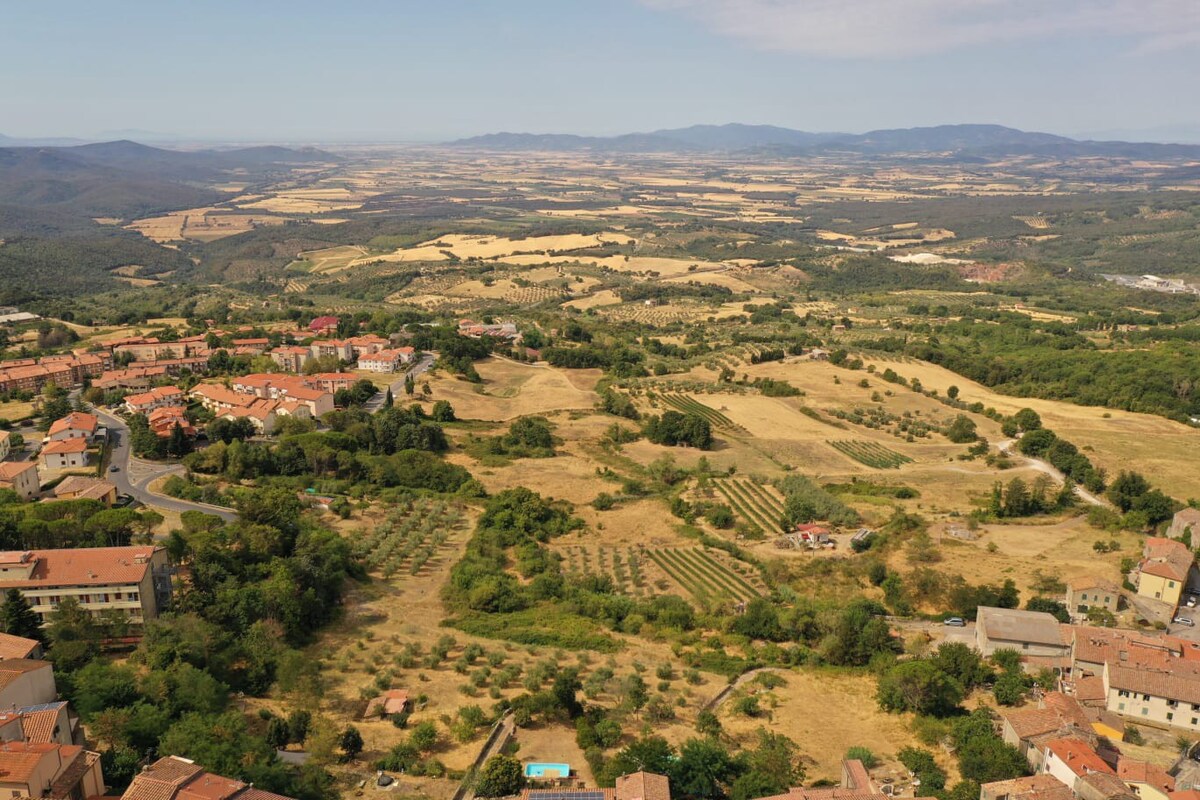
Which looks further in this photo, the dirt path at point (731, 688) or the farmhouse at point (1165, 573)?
the farmhouse at point (1165, 573)

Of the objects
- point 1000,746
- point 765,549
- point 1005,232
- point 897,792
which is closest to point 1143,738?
point 1000,746

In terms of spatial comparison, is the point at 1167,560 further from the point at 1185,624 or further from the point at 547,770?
the point at 547,770

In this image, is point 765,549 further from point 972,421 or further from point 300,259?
point 300,259

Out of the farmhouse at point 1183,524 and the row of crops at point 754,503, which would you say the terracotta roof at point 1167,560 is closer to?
the farmhouse at point 1183,524

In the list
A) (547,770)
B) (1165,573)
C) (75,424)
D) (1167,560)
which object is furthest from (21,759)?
(1167,560)

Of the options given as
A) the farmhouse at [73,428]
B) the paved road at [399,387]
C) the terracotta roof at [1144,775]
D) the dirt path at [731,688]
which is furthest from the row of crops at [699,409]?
the terracotta roof at [1144,775]

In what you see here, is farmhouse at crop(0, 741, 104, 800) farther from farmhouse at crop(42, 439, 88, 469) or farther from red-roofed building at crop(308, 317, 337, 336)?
red-roofed building at crop(308, 317, 337, 336)

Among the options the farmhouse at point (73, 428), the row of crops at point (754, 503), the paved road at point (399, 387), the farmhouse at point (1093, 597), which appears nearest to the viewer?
the farmhouse at point (1093, 597)
